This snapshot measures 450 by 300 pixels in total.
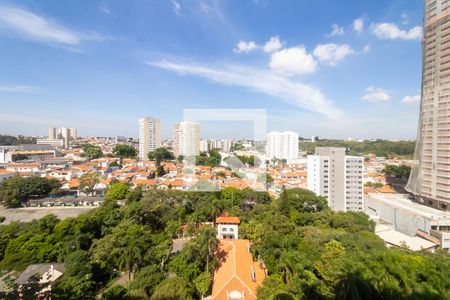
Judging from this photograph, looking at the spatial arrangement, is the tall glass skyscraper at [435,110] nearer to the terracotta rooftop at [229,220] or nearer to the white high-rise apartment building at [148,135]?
the terracotta rooftop at [229,220]

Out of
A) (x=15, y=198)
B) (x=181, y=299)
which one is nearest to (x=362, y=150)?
(x=181, y=299)

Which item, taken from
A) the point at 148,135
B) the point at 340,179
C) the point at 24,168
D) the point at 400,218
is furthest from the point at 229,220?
the point at 148,135

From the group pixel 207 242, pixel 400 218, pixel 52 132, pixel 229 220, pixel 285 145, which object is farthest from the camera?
pixel 52 132

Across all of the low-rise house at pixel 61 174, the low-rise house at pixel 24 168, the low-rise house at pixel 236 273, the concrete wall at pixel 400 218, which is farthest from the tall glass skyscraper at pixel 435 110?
the low-rise house at pixel 24 168

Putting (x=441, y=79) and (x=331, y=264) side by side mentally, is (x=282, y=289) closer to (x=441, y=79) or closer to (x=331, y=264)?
(x=331, y=264)

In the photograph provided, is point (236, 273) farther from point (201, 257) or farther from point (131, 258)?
point (131, 258)

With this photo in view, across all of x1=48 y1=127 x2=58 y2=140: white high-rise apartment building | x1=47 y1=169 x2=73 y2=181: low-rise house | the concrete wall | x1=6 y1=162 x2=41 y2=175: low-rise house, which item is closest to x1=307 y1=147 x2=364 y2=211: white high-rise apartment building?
the concrete wall

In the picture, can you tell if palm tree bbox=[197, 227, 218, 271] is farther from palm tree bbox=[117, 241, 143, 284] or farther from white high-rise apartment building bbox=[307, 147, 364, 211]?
white high-rise apartment building bbox=[307, 147, 364, 211]
